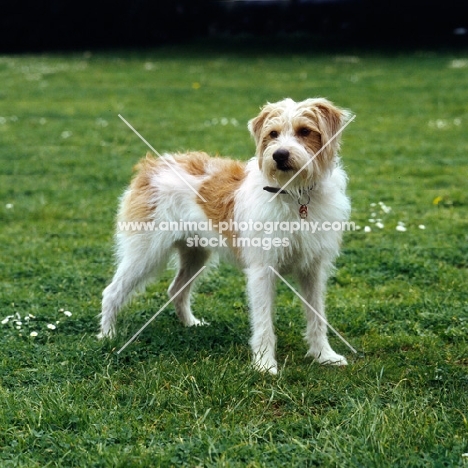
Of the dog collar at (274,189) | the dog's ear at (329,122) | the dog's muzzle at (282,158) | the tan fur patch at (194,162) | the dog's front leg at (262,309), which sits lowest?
the dog's front leg at (262,309)

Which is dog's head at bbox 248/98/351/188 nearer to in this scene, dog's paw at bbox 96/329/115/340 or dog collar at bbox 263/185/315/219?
dog collar at bbox 263/185/315/219

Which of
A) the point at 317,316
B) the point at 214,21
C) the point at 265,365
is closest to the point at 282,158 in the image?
the point at 317,316

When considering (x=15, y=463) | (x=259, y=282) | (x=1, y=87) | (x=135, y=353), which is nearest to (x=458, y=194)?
(x=259, y=282)

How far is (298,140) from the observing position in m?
4.48

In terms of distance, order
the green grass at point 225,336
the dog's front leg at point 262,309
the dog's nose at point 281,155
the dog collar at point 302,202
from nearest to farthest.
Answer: the green grass at point 225,336 → the dog's nose at point 281,155 → the dog collar at point 302,202 → the dog's front leg at point 262,309

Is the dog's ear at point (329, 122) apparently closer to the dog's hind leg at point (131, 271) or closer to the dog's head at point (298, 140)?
the dog's head at point (298, 140)

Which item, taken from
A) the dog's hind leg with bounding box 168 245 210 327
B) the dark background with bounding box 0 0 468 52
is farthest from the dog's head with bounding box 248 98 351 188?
the dark background with bounding box 0 0 468 52

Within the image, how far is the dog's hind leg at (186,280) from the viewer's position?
5516 millimetres

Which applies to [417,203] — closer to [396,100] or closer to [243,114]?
[243,114]

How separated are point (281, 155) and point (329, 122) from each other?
46cm

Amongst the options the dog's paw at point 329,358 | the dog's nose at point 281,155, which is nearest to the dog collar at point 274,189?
the dog's nose at point 281,155

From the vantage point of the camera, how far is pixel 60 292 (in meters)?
5.90

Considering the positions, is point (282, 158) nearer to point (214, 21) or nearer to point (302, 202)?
point (302, 202)

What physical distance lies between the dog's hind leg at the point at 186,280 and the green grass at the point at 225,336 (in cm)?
11
